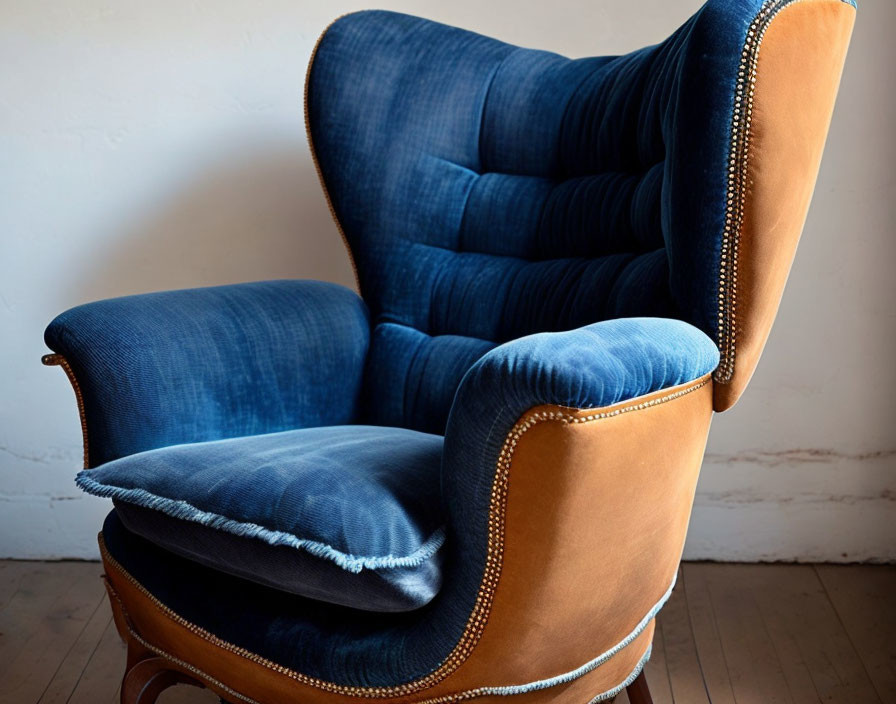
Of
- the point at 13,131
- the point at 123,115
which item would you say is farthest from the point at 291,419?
the point at 13,131

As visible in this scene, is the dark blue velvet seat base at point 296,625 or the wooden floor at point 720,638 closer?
the dark blue velvet seat base at point 296,625

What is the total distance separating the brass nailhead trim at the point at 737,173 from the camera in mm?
947

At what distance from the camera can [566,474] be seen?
2.68 feet

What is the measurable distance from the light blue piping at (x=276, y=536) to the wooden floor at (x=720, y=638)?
0.59m

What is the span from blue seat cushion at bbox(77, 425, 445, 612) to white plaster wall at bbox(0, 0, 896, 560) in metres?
0.90

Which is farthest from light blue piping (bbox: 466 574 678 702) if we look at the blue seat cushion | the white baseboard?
the white baseboard

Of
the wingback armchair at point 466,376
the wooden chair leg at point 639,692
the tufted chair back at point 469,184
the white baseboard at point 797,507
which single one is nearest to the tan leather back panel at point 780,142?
the wingback armchair at point 466,376

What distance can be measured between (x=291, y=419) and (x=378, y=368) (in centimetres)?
18

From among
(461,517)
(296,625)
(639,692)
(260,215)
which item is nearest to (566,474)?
(461,517)

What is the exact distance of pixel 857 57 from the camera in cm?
171

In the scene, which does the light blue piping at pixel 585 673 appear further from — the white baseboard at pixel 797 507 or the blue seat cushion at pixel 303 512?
the white baseboard at pixel 797 507

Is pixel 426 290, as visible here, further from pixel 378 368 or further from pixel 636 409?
pixel 636 409

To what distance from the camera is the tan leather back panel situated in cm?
95

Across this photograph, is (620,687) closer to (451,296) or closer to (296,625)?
(296,625)
